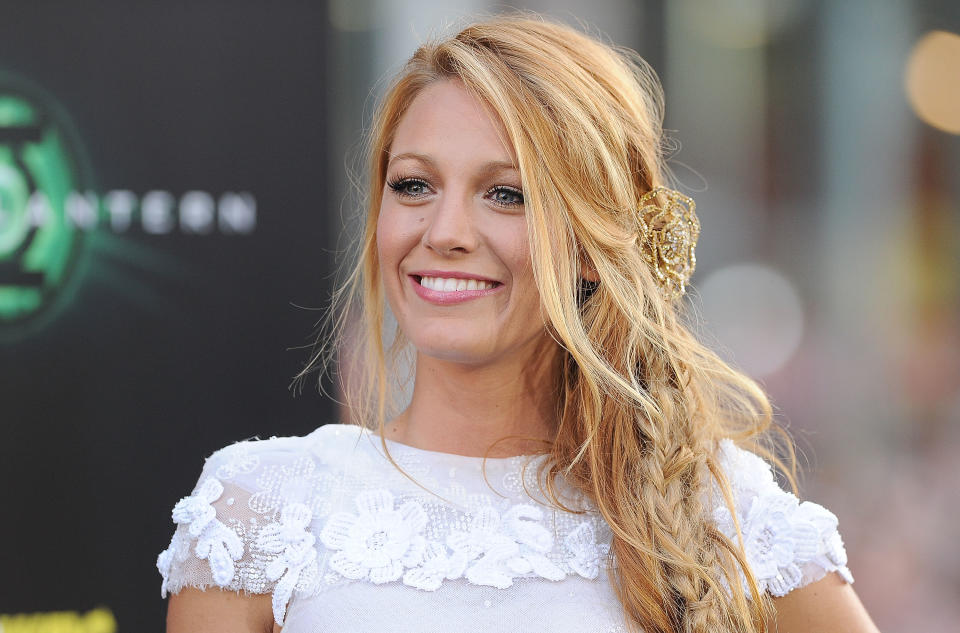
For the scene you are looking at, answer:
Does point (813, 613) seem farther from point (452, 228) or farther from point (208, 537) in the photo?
point (208, 537)

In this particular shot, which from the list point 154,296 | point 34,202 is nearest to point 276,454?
point 154,296

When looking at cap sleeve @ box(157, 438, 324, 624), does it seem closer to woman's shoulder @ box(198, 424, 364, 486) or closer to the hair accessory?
woman's shoulder @ box(198, 424, 364, 486)

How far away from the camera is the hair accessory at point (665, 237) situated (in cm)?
196

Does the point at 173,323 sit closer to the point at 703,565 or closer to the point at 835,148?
the point at 703,565

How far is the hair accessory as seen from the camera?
196 cm

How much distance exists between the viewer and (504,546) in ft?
5.78

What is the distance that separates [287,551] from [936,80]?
10.6 feet

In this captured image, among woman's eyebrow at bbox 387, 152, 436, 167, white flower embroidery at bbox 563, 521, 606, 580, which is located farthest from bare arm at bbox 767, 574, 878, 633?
woman's eyebrow at bbox 387, 152, 436, 167

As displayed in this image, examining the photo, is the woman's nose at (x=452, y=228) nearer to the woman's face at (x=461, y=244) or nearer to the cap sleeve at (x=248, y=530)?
the woman's face at (x=461, y=244)

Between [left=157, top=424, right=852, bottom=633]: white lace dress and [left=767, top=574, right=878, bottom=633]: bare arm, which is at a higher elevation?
[left=157, top=424, right=852, bottom=633]: white lace dress

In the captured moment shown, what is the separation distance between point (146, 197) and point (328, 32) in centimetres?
70

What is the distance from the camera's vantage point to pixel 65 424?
263cm

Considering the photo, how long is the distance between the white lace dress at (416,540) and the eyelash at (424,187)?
19.3 inches

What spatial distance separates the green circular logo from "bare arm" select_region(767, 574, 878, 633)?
6.40ft
